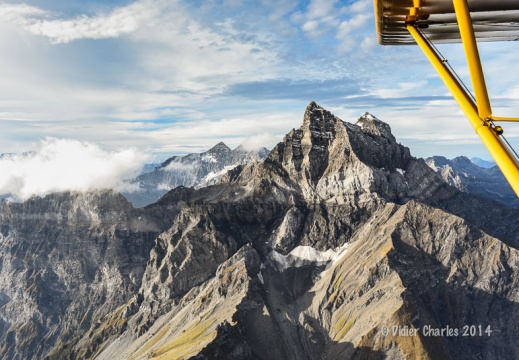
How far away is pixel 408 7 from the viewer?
43.6ft

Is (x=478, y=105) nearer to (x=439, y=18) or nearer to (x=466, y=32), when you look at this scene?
(x=466, y=32)

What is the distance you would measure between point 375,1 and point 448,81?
4.43 meters

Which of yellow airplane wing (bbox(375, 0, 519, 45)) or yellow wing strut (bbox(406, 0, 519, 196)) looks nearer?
yellow wing strut (bbox(406, 0, 519, 196))

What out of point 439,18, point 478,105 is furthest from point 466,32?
point 439,18

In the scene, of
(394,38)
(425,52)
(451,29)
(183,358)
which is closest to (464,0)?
(425,52)

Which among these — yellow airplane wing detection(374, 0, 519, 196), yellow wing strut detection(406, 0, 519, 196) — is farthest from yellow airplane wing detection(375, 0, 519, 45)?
yellow wing strut detection(406, 0, 519, 196)

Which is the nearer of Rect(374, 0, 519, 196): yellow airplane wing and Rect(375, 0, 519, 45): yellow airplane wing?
Rect(374, 0, 519, 196): yellow airplane wing

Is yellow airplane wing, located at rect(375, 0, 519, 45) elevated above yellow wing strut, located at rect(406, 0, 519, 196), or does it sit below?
above

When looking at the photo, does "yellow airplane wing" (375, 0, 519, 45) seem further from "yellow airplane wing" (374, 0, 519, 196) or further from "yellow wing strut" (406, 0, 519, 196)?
"yellow wing strut" (406, 0, 519, 196)

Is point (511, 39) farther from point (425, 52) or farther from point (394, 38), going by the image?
point (425, 52)

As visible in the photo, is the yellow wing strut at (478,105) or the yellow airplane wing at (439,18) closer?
the yellow wing strut at (478,105)

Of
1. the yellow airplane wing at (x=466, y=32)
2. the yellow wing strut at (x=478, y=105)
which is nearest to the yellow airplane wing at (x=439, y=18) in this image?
the yellow airplane wing at (x=466, y=32)

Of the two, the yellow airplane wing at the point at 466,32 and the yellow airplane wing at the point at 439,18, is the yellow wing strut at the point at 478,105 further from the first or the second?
the yellow airplane wing at the point at 439,18

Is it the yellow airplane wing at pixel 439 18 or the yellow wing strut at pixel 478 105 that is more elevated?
the yellow airplane wing at pixel 439 18
